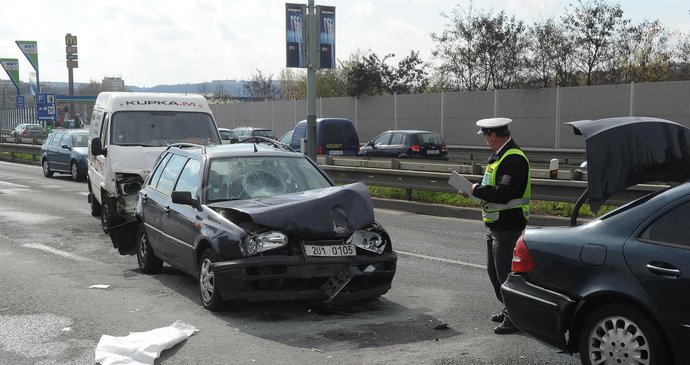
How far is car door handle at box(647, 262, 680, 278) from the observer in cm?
430

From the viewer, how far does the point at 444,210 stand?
14820 mm

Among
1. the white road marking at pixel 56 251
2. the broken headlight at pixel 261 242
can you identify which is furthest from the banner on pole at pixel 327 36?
the broken headlight at pixel 261 242

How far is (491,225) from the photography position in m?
6.23

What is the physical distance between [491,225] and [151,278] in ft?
13.6

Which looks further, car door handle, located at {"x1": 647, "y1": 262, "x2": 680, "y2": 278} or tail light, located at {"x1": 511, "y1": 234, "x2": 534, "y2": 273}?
tail light, located at {"x1": 511, "y1": 234, "x2": 534, "y2": 273}

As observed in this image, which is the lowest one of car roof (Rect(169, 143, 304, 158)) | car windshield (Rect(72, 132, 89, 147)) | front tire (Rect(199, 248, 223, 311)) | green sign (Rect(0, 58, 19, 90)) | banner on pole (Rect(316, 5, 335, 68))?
front tire (Rect(199, 248, 223, 311))

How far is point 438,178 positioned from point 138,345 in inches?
392

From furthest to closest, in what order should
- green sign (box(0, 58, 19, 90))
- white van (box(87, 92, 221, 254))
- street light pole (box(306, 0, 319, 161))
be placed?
green sign (box(0, 58, 19, 90)), street light pole (box(306, 0, 319, 161)), white van (box(87, 92, 221, 254))

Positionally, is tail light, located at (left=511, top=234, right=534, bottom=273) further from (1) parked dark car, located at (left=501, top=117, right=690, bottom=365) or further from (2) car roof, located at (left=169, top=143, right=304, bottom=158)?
(2) car roof, located at (left=169, top=143, right=304, bottom=158)

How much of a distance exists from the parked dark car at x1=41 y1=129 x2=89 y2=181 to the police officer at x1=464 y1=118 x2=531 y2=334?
1889cm

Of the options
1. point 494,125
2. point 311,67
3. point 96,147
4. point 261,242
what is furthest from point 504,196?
point 311,67

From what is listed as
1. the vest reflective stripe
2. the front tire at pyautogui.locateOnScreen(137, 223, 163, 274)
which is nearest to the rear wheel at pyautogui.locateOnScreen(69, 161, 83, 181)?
the front tire at pyautogui.locateOnScreen(137, 223, 163, 274)

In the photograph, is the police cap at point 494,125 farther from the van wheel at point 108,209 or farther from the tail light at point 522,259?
the van wheel at point 108,209

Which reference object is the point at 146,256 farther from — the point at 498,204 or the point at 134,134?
the point at 498,204
